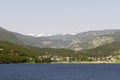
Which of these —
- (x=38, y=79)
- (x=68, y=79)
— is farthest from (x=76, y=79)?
(x=38, y=79)

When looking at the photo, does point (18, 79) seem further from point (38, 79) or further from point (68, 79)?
point (68, 79)

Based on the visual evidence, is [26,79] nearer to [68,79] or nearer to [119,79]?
[68,79]

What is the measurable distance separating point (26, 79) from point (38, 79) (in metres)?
5.90

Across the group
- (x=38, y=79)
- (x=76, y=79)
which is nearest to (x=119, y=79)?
(x=76, y=79)

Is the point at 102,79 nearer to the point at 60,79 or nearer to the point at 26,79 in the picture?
the point at 60,79

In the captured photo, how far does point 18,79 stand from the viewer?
560 ft

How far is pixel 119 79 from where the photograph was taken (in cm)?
17225

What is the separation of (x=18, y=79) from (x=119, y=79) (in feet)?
155

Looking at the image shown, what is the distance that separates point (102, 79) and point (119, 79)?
836 centimetres

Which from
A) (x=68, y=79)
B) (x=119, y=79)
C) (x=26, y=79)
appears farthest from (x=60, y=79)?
(x=119, y=79)

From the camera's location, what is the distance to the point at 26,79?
17050 cm

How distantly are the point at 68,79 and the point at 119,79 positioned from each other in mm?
24025

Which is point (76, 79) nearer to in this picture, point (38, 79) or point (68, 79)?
point (68, 79)

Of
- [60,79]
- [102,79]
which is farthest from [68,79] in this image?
A: [102,79]
